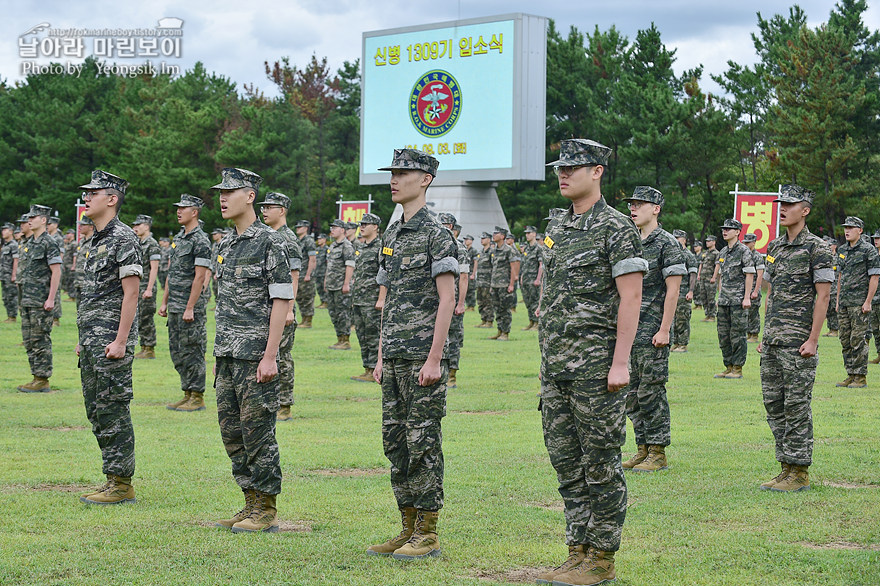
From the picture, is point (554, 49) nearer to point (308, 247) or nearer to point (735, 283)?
point (308, 247)

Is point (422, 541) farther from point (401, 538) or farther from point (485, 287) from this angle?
point (485, 287)

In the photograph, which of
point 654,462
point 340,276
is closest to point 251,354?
point 654,462

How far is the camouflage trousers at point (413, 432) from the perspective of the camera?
5746mm

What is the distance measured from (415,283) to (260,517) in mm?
1834

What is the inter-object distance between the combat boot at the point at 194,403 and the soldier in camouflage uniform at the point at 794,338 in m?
6.53

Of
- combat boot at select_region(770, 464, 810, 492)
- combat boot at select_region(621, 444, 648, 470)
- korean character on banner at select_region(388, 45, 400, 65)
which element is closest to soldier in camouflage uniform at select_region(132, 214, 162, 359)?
combat boot at select_region(621, 444, 648, 470)

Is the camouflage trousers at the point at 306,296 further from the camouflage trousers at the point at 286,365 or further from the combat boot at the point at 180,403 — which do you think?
the camouflage trousers at the point at 286,365

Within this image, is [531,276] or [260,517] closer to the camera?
[260,517]

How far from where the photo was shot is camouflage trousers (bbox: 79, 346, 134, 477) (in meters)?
7.05

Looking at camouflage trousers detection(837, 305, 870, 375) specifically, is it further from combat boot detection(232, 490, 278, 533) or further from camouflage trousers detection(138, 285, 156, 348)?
camouflage trousers detection(138, 285, 156, 348)

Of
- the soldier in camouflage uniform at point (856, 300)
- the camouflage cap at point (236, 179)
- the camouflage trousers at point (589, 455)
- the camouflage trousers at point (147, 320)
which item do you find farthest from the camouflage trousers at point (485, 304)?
the camouflage trousers at point (589, 455)

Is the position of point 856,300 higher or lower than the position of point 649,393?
higher

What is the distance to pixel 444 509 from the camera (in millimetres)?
6867

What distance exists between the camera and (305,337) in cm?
2047
